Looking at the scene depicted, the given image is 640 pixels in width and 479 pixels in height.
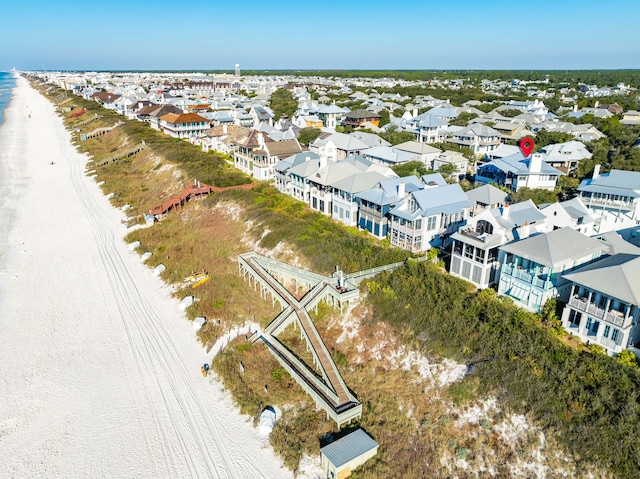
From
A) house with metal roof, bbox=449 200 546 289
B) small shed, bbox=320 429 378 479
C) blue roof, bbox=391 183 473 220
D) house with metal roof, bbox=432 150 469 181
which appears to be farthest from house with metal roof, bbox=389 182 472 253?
house with metal roof, bbox=432 150 469 181

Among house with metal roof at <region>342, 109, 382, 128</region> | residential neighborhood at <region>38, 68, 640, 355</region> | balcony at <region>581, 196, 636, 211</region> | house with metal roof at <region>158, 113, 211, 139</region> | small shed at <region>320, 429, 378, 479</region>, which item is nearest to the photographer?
small shed at <region>320, 429, 378, 479</region>

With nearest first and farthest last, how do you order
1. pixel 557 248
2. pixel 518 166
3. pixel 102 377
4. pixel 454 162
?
pixel 557 248, pixel 102 377, pixel 518 166, pixel 454 162

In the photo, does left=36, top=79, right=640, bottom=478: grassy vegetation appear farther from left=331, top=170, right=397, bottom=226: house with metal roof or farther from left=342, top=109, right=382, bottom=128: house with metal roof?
left=342, top=109, right=382, bottom=128: house with metal roof

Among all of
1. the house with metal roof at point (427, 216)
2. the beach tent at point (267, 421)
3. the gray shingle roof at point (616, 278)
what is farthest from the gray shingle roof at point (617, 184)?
the beach tent at point (267, 421)

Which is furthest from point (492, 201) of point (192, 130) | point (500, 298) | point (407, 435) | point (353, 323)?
point (192, 130)

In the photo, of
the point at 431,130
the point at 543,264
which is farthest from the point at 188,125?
the point at 543,264

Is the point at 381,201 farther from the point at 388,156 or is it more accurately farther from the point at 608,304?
the point at 388,156

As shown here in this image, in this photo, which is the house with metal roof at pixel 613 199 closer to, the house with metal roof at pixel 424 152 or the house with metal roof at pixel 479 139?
the house with metal roof at pixel 424 152
